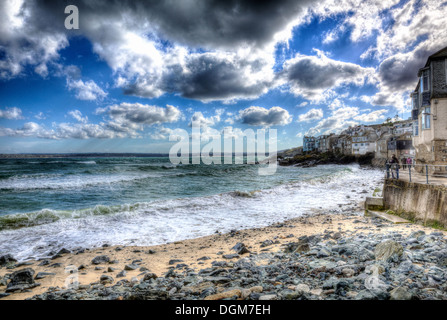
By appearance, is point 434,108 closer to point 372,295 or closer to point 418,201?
point 418,201

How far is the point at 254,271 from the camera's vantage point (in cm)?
493

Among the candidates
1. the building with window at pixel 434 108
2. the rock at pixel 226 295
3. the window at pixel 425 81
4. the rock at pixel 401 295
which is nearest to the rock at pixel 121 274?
the rock at pixel 226 295

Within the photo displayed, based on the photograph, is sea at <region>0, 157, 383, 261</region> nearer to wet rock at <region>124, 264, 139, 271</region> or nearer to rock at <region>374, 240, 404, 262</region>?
wet rock at <region>124, 264, 139, 271</region>

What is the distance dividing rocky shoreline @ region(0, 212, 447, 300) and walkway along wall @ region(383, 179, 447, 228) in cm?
97

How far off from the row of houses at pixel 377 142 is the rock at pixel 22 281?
2227 inches

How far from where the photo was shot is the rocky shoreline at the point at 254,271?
3.66m

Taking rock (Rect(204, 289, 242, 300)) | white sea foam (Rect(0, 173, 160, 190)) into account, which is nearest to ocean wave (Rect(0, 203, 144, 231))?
white sea foam (Rect(0, 173, 160, 190))

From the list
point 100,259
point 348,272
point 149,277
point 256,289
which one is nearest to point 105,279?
point 149,277

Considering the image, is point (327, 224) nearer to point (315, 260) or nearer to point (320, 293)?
point (315, 260)

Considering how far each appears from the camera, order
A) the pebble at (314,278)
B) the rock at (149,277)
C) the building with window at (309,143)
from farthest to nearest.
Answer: the building with window at (309,143) → the rock at (149,277) → the pebble at (314,278)

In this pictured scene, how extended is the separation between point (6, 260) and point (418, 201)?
51.9 ft

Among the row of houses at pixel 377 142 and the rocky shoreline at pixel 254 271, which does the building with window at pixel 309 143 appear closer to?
the row of houses at pixel 377 142
